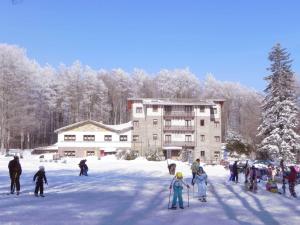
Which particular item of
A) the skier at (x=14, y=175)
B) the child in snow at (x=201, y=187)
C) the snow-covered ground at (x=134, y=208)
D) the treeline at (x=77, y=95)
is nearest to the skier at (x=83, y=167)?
the snow-covered ground at (x=134, y=208)

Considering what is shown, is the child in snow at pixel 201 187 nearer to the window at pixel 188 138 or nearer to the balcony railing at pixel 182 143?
the balcony railing at pixel 182 143

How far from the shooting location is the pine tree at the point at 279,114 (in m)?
47.2

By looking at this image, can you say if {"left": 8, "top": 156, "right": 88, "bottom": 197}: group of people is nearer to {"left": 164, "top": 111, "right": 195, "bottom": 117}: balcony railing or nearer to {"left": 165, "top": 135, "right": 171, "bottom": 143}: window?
{"left": 165, "top": 135, "right": 171, "bottom": 143}: window

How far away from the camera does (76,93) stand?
285 feet

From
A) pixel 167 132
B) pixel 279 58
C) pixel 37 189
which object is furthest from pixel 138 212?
pixel 167 132

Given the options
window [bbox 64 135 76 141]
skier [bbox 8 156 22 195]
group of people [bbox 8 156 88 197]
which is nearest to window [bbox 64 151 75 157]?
window [bbox 64 135 76 141]

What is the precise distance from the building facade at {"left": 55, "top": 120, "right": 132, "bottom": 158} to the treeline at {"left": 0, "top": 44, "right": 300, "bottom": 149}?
6.20 meters

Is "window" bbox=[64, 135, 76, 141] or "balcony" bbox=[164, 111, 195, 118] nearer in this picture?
"window" bbox=[64, 135, 76, 141]

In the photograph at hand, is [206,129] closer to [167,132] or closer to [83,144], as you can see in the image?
[167,132]

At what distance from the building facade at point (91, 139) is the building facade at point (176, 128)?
6.91ft

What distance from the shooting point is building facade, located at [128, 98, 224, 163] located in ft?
226

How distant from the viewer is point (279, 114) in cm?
4878

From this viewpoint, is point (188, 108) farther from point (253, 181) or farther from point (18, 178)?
point (18, 178)

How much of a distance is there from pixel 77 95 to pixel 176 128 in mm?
26213
